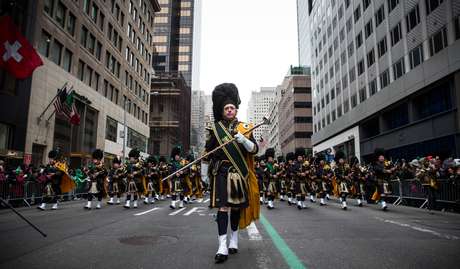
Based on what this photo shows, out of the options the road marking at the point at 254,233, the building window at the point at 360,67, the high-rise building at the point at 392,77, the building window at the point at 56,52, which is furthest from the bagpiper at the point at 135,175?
the building window at the point at 360,67

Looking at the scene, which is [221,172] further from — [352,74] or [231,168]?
[352,74]

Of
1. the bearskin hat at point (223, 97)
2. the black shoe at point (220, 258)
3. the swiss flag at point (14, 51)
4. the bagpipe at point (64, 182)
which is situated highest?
the swiss flag at point (14, 51)

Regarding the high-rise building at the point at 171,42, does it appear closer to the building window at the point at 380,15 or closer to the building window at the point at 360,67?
the building window at the point at 360,67

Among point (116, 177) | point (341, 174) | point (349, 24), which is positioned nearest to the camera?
point (116, 177)

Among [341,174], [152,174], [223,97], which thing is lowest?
[152,174]

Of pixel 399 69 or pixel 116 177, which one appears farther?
pixel 399 69

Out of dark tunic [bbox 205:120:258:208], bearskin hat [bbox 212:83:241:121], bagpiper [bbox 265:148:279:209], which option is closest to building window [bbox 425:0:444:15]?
bagpiper [bbox 265:148:279:209]

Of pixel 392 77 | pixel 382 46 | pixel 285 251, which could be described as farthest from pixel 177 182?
pixel 382 46

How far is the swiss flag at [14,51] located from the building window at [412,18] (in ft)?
87.1

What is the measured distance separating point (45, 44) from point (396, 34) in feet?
94.8

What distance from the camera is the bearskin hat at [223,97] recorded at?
16.9ft

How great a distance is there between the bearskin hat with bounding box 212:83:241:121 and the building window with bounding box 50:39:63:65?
24.4 m

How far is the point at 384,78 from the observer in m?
31.2

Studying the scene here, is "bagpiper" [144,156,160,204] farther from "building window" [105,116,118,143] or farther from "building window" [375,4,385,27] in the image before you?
"building window" [375,4,385,27]
